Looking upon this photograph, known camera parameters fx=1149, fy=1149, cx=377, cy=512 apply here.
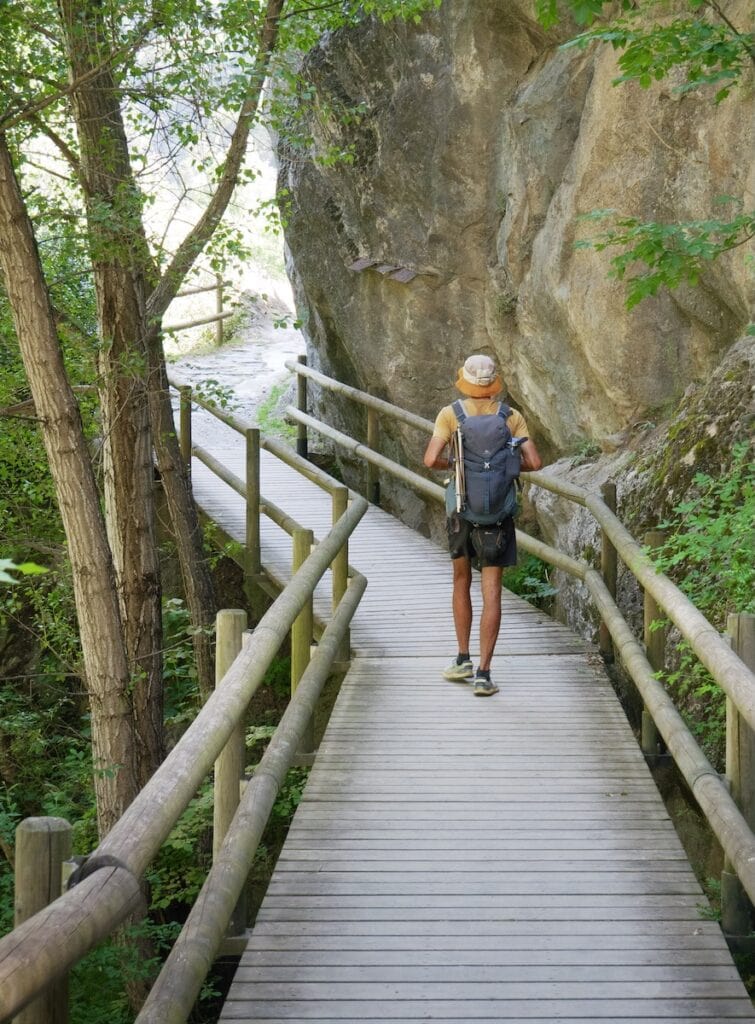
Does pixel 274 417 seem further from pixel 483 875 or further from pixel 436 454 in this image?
pixel 483 875

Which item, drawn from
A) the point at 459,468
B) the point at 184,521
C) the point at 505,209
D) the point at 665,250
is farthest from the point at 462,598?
the point at 505,209

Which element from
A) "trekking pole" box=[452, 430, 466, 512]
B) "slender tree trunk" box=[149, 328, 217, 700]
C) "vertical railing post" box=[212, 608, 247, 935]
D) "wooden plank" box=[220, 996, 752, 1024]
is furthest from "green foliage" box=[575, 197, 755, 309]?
"slender tree trunk" box=[149, 328, 217, 700]

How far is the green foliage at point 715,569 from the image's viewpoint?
5.38 meters

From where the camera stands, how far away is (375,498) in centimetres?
1166

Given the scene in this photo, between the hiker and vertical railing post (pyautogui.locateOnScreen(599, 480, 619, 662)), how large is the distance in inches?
36.5

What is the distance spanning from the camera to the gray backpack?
587cm

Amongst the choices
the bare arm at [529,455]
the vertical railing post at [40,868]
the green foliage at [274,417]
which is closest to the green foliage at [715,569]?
the bare arm at [529,455]

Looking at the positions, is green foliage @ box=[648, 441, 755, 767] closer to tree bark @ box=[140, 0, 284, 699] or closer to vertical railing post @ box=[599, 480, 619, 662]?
vertical railing post @ box=[599, 480, 619, 662]

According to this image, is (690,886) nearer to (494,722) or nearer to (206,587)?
(494,722)

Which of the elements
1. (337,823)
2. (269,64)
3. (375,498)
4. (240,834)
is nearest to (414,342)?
(375,498)

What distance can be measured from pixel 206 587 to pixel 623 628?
479cm

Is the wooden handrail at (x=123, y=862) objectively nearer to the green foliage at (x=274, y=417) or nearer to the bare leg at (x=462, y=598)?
the bare leg at (x=462, y=598)

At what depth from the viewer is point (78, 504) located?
681 cm

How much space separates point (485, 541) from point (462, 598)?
41 cm
